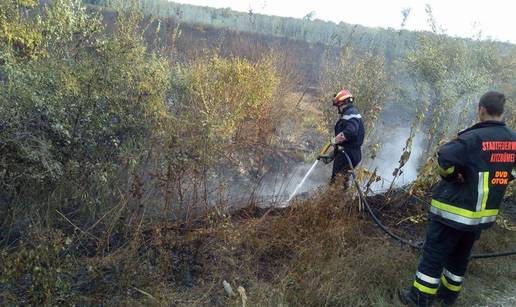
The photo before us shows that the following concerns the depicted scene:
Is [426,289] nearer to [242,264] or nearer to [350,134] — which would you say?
[242,264]

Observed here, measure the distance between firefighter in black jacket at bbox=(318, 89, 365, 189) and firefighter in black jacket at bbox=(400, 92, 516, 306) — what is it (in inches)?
92.4

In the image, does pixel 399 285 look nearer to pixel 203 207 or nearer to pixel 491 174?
pixel 491 174

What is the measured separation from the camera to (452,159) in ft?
10.6

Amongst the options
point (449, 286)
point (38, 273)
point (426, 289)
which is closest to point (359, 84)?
point (449, 286)

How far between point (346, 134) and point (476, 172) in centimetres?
266

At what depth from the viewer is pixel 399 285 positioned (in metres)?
3.69

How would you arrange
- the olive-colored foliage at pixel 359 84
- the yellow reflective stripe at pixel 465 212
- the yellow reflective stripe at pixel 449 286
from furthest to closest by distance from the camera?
the olive-colored foliage at pixel 359 84 → the yellow reflective stripe at pixel 449 286 → the yellow reflective stripe at pixel 465 212

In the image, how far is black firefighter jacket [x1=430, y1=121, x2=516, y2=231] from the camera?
322 cm

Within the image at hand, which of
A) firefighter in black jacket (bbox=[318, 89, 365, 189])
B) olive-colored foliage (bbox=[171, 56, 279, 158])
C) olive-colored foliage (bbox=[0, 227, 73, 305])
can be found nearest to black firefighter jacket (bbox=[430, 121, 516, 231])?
firefighter in black jacket (bbox=[318, 89, 365, 189])

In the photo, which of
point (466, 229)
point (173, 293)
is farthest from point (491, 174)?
point (173, 293)

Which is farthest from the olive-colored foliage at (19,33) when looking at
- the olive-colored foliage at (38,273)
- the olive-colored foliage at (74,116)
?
the olive-colored foliage at (38,273)

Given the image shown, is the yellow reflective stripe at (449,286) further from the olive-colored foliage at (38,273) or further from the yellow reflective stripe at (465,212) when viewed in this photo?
the olive-colored foliage at (38,273)

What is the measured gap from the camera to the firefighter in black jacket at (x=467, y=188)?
3.23m

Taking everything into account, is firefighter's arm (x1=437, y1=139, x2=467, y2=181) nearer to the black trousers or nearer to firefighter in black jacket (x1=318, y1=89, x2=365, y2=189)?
the black trousers
